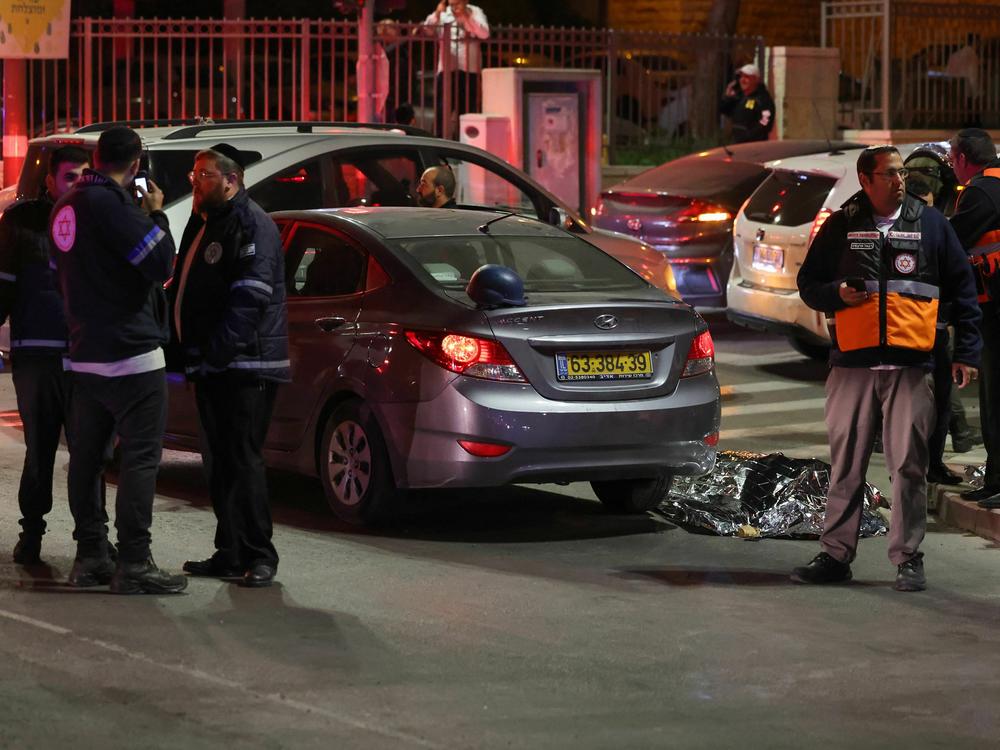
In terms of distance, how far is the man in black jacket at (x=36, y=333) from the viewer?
330 inches

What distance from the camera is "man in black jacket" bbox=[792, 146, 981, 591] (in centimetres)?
809

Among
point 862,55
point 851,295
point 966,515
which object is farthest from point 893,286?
point 862,55

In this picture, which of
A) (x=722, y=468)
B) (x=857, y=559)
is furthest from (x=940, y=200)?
(x=857, y=559)

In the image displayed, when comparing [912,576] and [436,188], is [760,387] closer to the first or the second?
[436,188]

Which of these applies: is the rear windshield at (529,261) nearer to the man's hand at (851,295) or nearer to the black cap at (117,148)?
the man's hand at (851,295)

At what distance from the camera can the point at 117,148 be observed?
7.70 meters

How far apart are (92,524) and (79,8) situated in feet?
87.9

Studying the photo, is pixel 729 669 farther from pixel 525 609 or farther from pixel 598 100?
pixel 598 100

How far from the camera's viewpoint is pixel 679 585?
8.23 metres

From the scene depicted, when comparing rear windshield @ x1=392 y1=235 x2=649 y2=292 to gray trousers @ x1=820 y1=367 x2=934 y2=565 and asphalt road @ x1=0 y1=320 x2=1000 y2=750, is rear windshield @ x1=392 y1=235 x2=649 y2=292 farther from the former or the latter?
gray trousers @ x1=820 y1=367 x2=934 y2=565

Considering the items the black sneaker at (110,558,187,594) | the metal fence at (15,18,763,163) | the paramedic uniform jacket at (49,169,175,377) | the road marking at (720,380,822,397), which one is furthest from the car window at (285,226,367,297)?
the metal fence at (15,18,763,163)

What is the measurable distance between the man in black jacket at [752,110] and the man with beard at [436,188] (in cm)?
1122

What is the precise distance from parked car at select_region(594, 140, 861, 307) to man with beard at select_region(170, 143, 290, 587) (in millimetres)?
9378

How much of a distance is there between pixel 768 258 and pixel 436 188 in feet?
12.6
